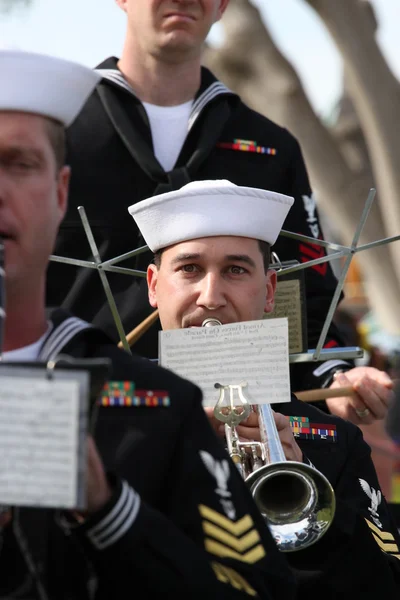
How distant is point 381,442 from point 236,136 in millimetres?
5065

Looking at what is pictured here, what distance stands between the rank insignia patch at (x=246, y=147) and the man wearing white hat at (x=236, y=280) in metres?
0.71

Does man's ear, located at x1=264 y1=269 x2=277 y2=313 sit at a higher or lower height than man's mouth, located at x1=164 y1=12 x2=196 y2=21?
lower

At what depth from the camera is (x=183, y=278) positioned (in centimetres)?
426

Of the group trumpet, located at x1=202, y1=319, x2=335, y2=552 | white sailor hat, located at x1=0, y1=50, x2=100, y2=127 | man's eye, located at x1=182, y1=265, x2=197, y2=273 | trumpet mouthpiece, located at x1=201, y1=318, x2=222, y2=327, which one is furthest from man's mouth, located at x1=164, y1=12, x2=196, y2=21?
white sailor hat, located at x1=0, y1=50, x2=100, y2=127

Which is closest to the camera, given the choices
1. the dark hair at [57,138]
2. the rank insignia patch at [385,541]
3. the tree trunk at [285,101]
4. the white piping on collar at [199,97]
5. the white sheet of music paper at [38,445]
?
the white sheet of music paper at [38,445]

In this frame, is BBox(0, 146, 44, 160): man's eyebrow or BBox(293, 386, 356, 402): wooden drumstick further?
BBox(293, 386, 356, 402): wooden drumstick

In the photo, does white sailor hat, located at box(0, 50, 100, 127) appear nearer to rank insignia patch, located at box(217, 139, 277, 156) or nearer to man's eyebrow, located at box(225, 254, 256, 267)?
man's eyebrow, located at box(225, 254, 256, 267)

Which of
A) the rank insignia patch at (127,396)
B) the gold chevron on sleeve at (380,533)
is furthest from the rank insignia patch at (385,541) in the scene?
the rank insignia patch at (127,396)

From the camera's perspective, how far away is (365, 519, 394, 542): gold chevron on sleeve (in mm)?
3954

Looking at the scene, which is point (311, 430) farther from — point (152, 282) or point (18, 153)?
point (18, 153)

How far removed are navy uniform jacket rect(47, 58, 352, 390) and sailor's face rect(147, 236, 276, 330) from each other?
0.53m

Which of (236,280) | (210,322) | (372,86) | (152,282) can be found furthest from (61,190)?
(372,86)

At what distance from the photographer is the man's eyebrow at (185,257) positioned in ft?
14.0

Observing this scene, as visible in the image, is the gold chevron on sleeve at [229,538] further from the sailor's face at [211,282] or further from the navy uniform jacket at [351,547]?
the sailor's face at [211,282]
